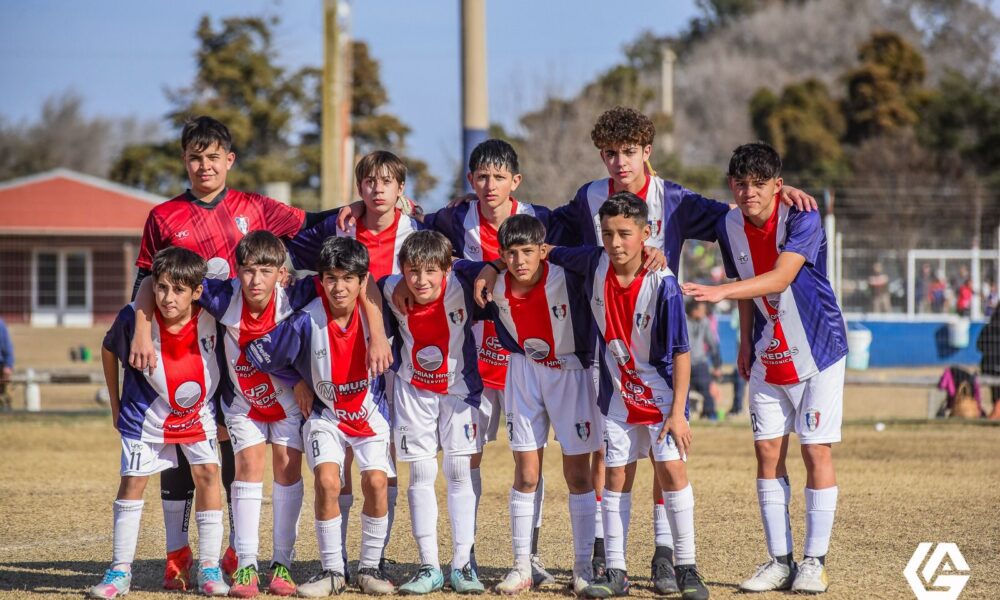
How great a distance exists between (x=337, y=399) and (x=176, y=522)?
1201 mm

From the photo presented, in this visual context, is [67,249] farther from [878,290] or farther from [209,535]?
[209,535]

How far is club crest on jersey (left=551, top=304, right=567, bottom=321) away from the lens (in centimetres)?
571

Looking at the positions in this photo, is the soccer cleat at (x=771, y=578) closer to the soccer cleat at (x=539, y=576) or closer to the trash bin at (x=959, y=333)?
the soccer cleat at (x=539, y=576)

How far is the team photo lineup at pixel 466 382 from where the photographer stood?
5.55 meters

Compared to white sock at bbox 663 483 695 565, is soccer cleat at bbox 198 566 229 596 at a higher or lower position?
lower

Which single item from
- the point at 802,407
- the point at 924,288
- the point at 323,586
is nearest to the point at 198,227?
the point at 323,586

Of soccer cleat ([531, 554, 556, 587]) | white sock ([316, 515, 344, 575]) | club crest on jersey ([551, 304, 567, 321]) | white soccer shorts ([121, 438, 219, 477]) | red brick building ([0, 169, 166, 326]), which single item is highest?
red brick building ([0, 169, 166, 326])

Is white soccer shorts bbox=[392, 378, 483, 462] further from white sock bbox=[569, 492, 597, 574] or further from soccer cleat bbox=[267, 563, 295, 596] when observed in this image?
soccer cleat bbox=[267, 563, 295, 596]


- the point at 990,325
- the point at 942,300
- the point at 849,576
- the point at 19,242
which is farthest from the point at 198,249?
the point at 19,242

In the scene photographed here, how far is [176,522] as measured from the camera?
6.00 m

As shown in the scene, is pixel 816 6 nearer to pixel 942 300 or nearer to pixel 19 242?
pixel 942 300

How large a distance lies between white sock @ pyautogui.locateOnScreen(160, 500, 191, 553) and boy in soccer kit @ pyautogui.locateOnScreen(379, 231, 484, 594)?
1260mm

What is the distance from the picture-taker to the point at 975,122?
39.8 meters

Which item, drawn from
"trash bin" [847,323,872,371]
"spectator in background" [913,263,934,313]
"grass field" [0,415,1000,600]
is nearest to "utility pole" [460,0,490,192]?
Result: "grass field" [0,415,1000,600]
